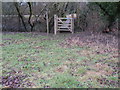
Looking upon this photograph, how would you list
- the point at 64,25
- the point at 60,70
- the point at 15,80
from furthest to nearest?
1. the point at 64,25
2. the point at 60,70
3. the point at 15,80

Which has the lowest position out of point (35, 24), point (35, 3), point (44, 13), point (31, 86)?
point (31, 86)

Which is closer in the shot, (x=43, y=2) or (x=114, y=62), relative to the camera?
(x=114, y=62)

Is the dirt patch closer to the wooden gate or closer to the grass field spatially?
the grass field

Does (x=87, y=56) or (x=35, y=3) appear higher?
(x=35, y=3)

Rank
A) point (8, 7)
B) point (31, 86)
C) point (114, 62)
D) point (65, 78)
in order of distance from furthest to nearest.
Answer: point (8, 7), point (114, 62), point (65, 78), point (31, 86)

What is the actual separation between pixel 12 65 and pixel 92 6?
36.2ft

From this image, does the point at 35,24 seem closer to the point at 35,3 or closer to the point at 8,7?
the point at 35,3

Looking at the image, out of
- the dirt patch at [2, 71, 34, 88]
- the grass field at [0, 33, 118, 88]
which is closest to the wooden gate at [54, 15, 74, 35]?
the grass field at [0, 33, 118, 88]

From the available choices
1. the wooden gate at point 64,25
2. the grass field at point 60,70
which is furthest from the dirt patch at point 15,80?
the wooden gate at point 64,25

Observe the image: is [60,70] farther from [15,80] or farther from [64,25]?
[64,25]

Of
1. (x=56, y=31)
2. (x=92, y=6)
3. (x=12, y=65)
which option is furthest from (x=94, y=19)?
(x=12, y=65)

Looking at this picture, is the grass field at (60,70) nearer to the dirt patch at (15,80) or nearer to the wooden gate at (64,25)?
the dirt patch at (15,80)

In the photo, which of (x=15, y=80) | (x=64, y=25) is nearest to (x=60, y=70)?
(x=15, y=80)

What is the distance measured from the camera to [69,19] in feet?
47.7
